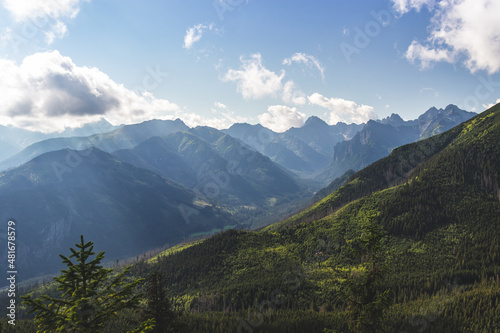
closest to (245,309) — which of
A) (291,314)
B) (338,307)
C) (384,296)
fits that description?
(291,314)

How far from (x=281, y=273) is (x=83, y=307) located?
633 feet

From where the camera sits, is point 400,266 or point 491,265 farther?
point 400,266

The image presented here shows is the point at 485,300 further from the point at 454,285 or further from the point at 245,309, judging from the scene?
the point at 245,309

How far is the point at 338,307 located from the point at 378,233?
146284 mm

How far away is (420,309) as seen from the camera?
136 metres

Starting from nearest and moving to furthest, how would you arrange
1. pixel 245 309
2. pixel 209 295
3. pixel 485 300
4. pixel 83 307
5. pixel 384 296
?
pixel 83 307 < pixel 384 296 < pixel 485 300 < pixel 245 309 < pixel 209 295

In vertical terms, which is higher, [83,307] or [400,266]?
[83,307]

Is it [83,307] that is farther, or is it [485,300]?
[485,300]

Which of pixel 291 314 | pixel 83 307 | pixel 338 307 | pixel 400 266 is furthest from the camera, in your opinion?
pixel 400 266

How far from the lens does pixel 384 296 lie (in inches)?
1449

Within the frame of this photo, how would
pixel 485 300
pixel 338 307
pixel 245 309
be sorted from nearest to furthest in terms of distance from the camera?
pixel 485 300 → pixel 338 307 → pixel 245 309

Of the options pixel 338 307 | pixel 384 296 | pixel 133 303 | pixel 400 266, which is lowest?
pixel 338 307

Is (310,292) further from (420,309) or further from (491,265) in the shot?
(491,265)

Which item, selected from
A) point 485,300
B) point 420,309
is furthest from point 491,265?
point 420,309
